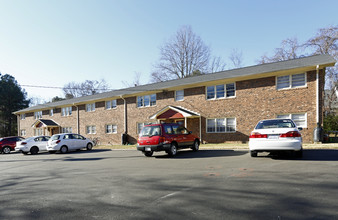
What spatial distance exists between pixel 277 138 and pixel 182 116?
11.5 meters

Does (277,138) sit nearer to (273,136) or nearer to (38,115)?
(273,136)

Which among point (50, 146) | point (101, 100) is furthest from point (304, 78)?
point (101, 100)

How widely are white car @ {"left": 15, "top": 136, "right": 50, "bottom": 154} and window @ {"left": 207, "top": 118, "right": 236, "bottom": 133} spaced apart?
14.1m

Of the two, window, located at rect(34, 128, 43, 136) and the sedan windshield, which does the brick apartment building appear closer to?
the sedan windshield

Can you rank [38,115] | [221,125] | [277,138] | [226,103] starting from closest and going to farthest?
[277,138]
[226,103]
[221,125]
[38,115]

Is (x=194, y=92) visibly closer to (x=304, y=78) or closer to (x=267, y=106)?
(x=267, y=106)

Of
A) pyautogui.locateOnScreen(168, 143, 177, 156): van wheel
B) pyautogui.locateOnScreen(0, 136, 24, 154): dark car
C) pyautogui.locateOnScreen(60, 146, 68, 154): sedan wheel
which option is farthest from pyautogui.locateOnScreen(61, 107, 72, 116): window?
pyautogui.locateOnScreen(168, 143, 177, 156): van wheel

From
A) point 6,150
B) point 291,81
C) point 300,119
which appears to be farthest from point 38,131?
point 300,119

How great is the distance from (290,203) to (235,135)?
14870 mm

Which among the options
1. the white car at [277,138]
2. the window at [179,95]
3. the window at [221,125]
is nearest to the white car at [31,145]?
the window at [179,95]

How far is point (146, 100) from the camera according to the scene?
82.8 feet

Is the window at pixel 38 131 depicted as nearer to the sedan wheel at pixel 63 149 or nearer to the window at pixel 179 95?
the sedan wheel at pixel 63 149

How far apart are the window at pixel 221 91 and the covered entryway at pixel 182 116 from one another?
2146mm

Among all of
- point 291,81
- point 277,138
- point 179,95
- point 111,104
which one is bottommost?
point 277,138
